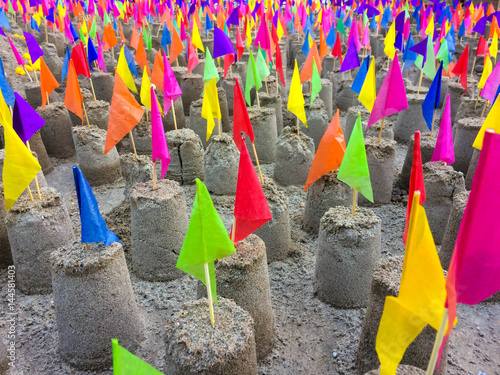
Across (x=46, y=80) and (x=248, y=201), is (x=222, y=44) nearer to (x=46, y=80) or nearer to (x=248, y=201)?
(x=46, y=80)

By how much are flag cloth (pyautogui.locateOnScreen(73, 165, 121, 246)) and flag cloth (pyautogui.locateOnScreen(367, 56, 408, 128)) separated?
77.4 inches

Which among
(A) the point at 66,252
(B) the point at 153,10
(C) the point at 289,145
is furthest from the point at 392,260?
(B) the point at 153,10

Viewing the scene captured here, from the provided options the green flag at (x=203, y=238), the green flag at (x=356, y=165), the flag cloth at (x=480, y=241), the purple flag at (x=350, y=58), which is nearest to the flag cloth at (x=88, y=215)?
the green flag at (x=203, y=238)

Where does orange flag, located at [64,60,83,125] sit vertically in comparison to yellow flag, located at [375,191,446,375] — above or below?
above

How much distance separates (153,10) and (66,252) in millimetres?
10446

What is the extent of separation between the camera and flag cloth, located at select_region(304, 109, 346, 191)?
2373 mm

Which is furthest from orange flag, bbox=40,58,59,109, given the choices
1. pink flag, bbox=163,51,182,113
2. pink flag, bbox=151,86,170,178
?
pink flag, bbox=151,86,170,178

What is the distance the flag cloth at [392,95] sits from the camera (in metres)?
2.79

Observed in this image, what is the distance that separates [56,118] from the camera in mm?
4312

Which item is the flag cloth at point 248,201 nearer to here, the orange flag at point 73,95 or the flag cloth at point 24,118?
the flag cloth at point 24,118

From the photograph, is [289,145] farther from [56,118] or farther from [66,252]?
[56,118]

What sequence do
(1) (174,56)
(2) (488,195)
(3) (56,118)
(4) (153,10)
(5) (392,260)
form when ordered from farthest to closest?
(4) (153,10), (1) (174,56), (3) (56,118), (5) (392,260), (2) (488,195)

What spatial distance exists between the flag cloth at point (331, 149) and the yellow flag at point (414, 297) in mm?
1367

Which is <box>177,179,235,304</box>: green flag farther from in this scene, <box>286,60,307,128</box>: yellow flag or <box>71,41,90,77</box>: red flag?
<box>71,41,90,77</box>: red flag
